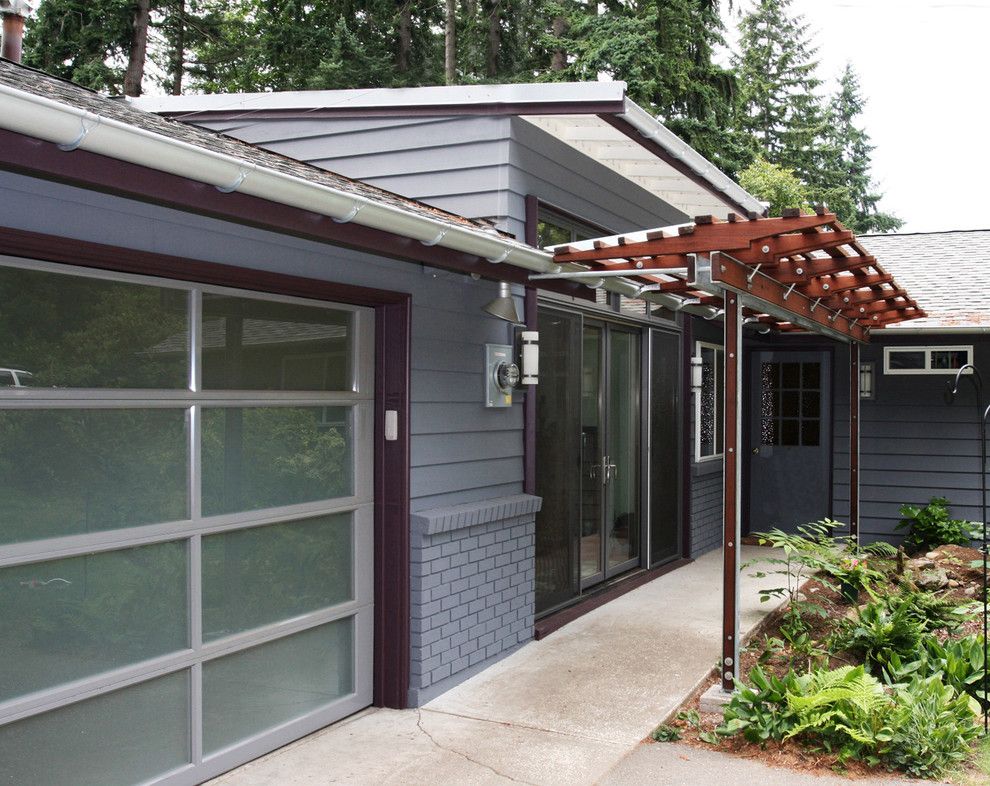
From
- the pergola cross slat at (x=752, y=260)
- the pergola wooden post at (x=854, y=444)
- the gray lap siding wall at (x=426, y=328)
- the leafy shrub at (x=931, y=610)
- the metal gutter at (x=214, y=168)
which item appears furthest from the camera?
the pergola wooden post at (x=854, y=444)

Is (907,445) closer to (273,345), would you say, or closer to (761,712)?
(761,712)

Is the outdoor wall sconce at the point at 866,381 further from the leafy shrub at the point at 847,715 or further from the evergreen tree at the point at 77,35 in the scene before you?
the evergreen tree at the point at 77,35

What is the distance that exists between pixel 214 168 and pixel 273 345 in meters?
1.25

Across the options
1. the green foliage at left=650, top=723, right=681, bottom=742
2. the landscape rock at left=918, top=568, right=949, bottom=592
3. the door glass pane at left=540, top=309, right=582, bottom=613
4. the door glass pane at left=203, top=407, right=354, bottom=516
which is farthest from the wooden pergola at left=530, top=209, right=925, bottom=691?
the landscape rock at left=918, top=568, right=949, bottom=592

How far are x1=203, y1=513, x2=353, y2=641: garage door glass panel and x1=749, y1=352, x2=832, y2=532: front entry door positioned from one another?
254 inches

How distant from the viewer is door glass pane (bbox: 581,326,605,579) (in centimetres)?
677

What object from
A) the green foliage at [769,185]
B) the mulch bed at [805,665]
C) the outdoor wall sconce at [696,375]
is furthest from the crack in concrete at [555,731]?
the green foliage at [769,185]

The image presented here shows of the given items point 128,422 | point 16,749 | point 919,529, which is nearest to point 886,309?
point 919,529

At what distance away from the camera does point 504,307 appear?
5.21 m

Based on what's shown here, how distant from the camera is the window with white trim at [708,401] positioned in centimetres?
883

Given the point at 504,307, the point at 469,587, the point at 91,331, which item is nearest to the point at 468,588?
the point at 469,587

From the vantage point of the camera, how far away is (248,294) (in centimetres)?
392

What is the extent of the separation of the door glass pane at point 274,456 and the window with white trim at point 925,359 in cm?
663

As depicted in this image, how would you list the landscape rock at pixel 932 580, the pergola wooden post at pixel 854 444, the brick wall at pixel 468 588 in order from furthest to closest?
the pergola wooden post at pixel 854 444, the landscape rock at pixel 932 580, the brick wall at pixel 468 588
